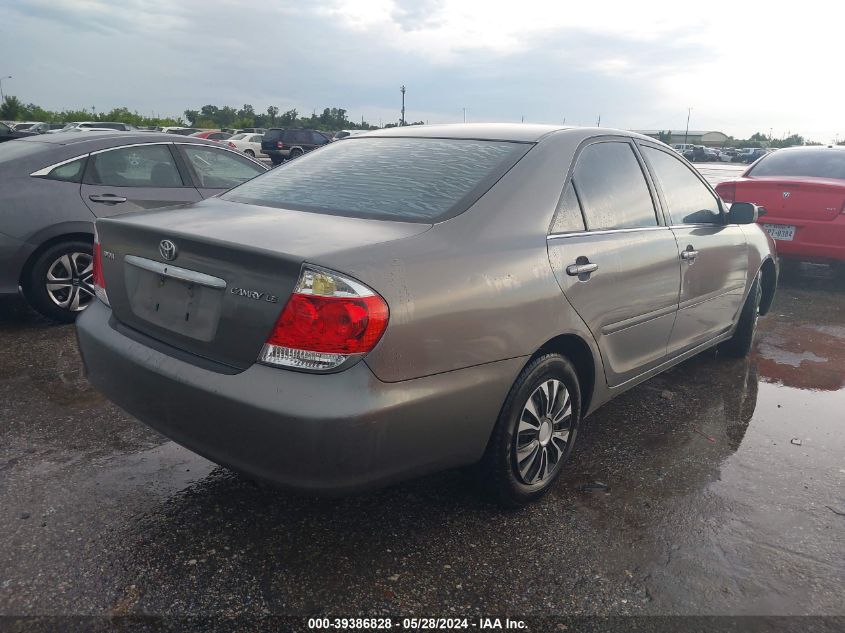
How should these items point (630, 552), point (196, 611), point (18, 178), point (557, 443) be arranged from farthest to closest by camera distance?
1. point (18, 178)
2. point (557, 443)
3. point (630, 552)
4. point (196, 611)

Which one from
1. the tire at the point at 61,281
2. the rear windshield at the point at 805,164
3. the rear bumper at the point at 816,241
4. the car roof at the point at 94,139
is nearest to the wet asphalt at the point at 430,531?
the tire at the point at 61,281

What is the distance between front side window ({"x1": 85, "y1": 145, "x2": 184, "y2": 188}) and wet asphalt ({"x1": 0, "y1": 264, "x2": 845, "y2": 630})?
222 centimetres

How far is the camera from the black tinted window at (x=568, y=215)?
9.55ft

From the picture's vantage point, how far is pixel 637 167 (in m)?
3.66

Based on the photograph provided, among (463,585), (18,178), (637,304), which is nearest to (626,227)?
(637,304)

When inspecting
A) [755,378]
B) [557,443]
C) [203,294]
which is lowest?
[755,378]

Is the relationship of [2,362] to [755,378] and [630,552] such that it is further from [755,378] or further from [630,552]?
[755,378]

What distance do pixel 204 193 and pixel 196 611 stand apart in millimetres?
4531

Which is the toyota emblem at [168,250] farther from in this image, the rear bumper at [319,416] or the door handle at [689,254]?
the door handle at [689,254]

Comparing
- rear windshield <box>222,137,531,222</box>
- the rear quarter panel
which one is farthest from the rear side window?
the rear quarter panel

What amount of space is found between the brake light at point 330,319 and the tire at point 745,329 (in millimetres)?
3613

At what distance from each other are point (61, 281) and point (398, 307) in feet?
13.4

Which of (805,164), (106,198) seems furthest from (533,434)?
(805,164)

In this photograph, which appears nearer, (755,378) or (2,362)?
(2,362)
